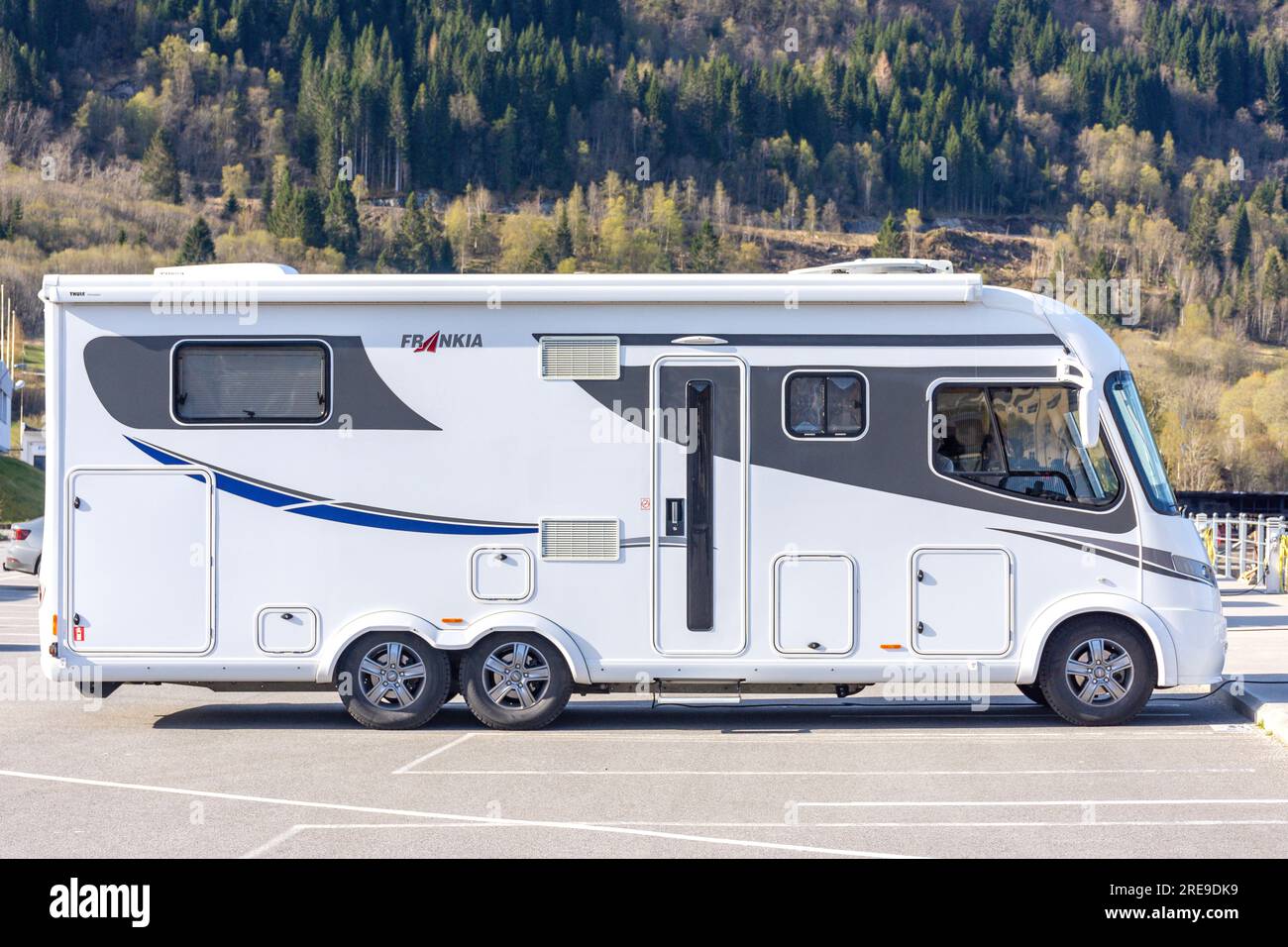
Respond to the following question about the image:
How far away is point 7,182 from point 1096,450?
645 ft

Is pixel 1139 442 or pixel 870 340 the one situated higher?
pixel 870 340

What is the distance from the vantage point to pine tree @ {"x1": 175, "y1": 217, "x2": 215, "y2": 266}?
158m

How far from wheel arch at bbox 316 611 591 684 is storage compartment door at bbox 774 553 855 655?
4.64 feet

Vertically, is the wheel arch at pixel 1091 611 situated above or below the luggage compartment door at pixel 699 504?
below

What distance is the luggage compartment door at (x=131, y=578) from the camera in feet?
36.1

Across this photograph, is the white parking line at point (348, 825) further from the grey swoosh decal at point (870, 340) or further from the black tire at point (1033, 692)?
the black tire at point (1033, 692)

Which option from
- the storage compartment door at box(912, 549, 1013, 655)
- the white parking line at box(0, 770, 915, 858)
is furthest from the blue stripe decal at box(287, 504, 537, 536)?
the storage compartment door at box(912, 549, 1013, 655)

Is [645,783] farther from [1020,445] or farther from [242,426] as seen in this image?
[242,426]

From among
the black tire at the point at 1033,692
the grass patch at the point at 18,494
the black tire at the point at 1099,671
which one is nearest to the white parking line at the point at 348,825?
the black tire at the point at 1099,671

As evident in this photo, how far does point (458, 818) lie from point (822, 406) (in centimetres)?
427

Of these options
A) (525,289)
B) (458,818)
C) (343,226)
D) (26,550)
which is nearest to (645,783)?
(458,818)

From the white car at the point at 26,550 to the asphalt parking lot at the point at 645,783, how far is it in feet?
50.0

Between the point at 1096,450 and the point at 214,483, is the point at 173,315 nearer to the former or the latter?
the point at 214,483

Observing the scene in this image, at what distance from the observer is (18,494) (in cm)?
4891
